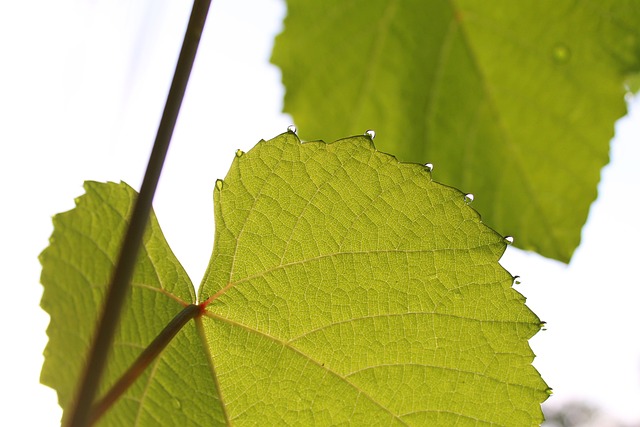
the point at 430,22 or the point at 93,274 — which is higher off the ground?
the point at 430,22

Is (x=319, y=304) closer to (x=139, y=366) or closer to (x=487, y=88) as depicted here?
(x=139, y=366)

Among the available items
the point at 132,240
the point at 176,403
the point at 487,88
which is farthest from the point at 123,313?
the point at 487,88

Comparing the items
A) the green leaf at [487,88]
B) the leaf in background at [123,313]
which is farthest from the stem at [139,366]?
the green leaf at [487,88]

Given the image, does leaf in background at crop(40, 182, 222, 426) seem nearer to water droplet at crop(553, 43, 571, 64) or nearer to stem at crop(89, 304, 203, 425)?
stem at crop(89, 304, 203, 425)

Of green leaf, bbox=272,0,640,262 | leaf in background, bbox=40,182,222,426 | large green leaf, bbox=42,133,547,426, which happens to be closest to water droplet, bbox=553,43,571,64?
green leaf, bbox=272,0,640,262

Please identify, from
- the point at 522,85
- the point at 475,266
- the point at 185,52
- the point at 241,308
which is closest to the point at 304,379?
the point at 241,308

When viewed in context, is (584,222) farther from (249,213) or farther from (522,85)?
(249,213)
